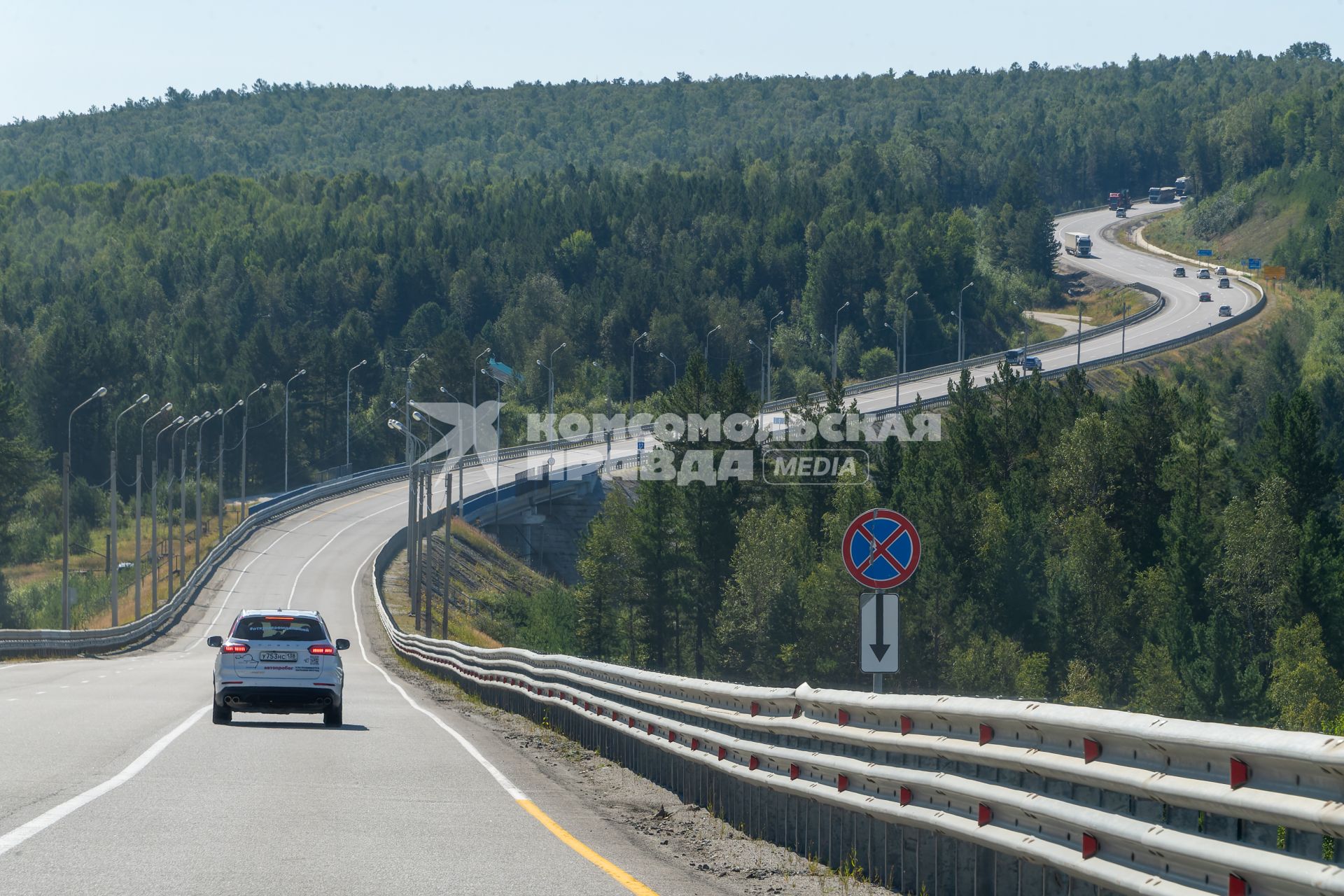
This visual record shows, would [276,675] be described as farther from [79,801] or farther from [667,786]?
[79,801]

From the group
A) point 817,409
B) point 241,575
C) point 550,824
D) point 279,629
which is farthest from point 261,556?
point 550,824

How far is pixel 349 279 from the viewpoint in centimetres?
18250

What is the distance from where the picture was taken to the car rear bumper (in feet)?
67.4

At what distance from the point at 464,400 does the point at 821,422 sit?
49289 mm

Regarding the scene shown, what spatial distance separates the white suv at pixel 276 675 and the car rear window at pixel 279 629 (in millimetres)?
13

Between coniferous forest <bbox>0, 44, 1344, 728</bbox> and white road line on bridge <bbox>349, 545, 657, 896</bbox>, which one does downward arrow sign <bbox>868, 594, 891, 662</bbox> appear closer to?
white road line on bridge <bbox>349, 545, 657, 896</bbox>

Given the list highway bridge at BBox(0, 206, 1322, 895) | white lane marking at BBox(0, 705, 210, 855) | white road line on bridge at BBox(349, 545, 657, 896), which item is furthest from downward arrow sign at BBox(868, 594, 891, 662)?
white lane marking at BBox(0, 705, 210, 855)

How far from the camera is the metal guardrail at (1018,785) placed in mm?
5500

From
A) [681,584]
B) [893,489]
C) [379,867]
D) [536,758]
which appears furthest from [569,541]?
[379,867]

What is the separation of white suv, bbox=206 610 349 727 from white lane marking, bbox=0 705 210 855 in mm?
2490

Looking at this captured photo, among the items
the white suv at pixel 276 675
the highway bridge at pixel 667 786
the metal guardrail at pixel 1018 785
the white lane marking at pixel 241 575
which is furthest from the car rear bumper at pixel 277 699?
the white lane marking at pixel 241 575

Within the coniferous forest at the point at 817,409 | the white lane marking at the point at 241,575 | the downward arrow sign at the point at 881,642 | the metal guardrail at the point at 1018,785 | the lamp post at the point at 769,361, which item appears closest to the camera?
the metal guardrail at the point at 1018,785

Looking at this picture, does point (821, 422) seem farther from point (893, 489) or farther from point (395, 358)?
point (395, 358)

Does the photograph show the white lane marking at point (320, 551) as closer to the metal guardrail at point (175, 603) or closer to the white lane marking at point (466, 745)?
the metal guardrail at point (175, 603)
